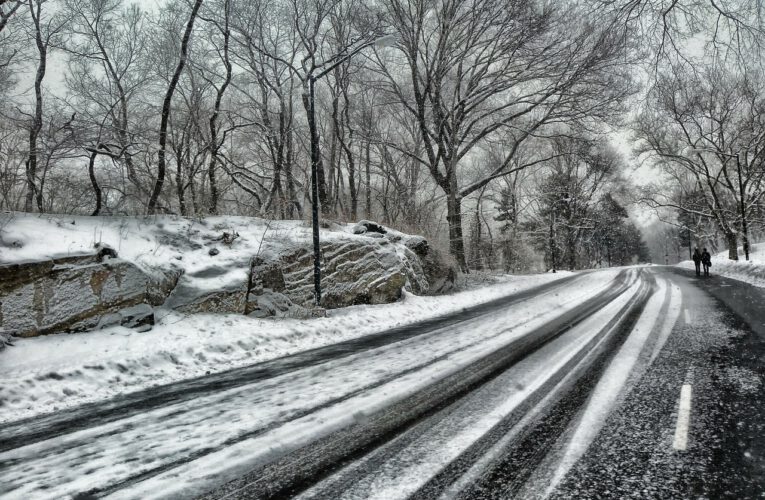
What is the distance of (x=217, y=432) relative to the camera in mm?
4016

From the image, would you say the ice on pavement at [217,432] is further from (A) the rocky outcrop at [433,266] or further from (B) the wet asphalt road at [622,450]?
(A) the rocky outcrop at [433,266]

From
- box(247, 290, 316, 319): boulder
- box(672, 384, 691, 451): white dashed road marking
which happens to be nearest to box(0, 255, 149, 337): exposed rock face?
box(247, 290, 316, 319): boulder

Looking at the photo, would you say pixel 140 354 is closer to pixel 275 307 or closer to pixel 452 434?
pixel 275 307

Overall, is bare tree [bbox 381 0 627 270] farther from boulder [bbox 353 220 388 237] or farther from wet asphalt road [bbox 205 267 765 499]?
wet asphalt road [bbox 205 267 765 499]

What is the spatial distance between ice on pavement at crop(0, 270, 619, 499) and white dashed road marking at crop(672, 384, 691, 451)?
2.45 meters

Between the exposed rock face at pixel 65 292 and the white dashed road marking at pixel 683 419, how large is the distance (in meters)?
8.92

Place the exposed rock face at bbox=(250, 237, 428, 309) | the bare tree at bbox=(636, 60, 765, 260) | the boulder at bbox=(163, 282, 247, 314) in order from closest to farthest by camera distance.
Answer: the boulder at bbox=(163, 282, 247, 314) < the exposed rock face at bbox=(250, 237, 428, 309) < the bare tree at bbox=(636, 60, 765, 260)

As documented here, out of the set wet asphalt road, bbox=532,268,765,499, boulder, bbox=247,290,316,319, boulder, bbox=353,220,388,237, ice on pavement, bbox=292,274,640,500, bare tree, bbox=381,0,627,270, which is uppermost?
bare tree, bbox=381,0,627,270

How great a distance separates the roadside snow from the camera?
590 cm

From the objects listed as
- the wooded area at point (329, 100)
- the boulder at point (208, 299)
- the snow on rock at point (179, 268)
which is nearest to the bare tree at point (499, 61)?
the wooded area at point (329, 100)

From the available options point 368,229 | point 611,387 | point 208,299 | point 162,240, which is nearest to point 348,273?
point 368,229

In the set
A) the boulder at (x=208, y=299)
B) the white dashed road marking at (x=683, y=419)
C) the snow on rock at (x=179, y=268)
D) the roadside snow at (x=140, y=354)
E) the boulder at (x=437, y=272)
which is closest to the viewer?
the white dashed road marking at (x=683, y=419)

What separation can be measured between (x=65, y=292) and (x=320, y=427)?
6.64 metres

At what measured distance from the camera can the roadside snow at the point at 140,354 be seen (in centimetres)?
590
